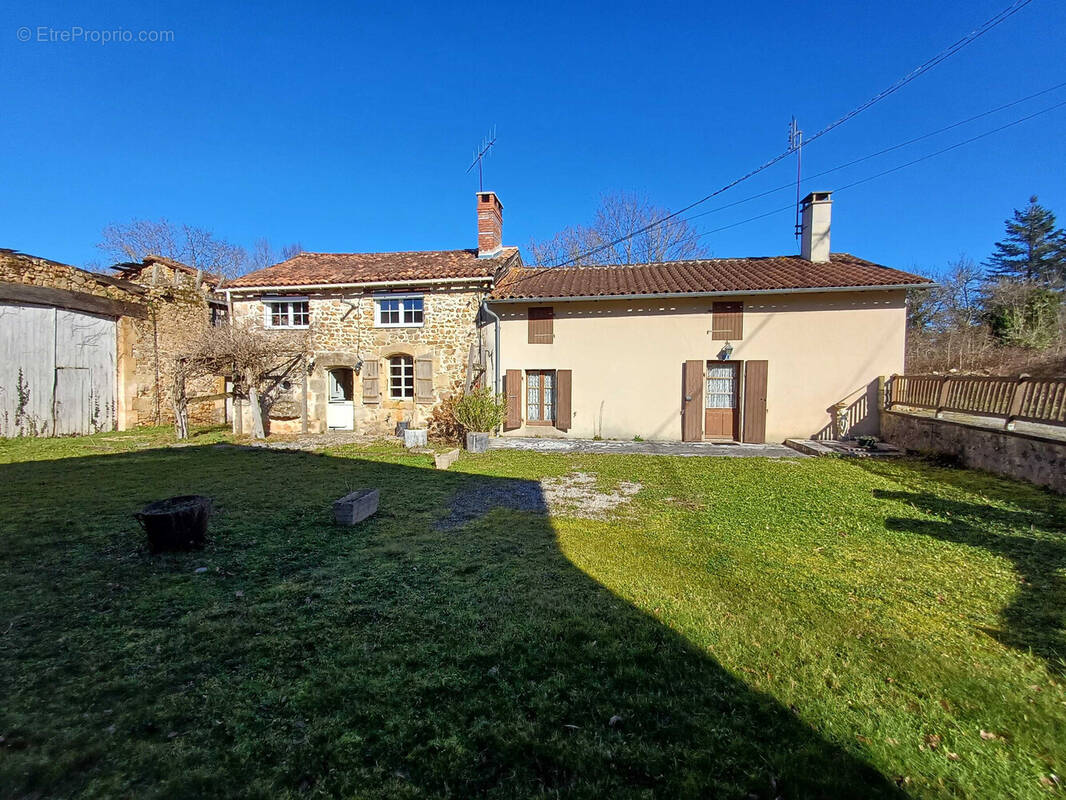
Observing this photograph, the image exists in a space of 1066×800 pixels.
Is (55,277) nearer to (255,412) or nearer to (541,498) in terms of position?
(255,412)

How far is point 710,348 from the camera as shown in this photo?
1138cm

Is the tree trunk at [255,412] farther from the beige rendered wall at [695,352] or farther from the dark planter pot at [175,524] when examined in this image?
the dark planter pot at [175,524]

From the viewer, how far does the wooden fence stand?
676 cm

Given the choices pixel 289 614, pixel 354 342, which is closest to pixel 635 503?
pixel 289 614

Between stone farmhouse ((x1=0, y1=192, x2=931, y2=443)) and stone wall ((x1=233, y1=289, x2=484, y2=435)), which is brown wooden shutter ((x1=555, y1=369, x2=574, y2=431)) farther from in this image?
stone wall ((x1=233, y1=289, x2=484, y2=435))

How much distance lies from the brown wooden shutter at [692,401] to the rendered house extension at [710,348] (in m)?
0.03

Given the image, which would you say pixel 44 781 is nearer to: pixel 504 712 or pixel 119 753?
pixel 119 753

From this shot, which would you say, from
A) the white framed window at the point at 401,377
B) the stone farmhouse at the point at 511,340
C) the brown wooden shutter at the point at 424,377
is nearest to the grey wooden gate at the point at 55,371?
the stone farmhouse at the point at 511,340

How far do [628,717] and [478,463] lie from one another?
6.65 m

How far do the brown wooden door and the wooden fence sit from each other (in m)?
3.28

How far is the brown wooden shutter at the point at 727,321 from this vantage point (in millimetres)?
11211

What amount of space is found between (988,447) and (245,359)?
49.0ft

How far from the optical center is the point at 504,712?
85.0 inches

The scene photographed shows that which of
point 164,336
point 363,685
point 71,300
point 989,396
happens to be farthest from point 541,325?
point 71,300
